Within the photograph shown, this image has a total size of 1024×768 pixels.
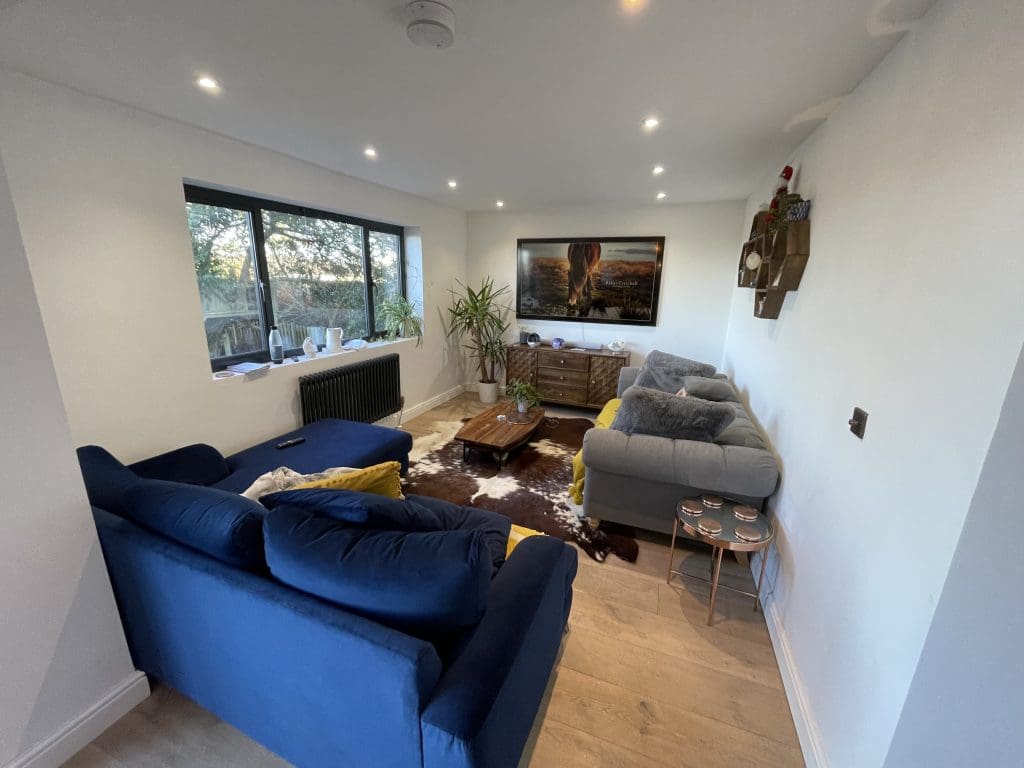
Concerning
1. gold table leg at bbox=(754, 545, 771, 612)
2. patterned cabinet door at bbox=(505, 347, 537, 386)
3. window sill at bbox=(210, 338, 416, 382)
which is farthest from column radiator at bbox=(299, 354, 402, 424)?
gold table leg at bbox=(754, 545, 771, 612)

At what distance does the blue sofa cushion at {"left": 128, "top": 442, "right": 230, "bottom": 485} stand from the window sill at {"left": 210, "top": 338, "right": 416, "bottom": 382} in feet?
1.86

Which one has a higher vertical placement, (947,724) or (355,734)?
(947,724)

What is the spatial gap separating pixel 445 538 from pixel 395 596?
177 mm

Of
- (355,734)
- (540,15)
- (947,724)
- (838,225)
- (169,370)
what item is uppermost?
(540,15)

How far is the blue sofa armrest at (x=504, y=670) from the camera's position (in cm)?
84

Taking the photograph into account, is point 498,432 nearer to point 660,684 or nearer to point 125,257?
point 660,684

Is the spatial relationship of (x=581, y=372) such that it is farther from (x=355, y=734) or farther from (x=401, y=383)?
(x=355, y=734)

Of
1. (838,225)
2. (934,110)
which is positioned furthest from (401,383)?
(934,110)

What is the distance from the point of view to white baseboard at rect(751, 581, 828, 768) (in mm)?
1299

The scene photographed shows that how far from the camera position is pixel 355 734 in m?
0.99

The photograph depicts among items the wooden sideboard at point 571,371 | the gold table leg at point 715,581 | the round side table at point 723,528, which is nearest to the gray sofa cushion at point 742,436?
the round side table at point 723,528

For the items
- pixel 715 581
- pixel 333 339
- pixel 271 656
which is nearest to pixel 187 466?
pixel 271 656

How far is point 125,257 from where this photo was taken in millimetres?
2053

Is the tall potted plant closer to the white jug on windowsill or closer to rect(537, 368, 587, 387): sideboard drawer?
rect(537, 368, 587, 387): sideboard drawer
